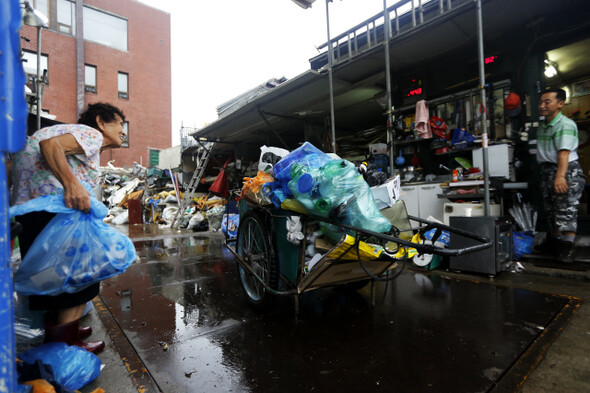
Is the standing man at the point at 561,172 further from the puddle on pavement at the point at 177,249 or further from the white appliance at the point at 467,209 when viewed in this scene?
the puddle on pavement at the point at 177,249

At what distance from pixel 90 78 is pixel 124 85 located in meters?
1.92

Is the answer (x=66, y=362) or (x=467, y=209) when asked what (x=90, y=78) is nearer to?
(x=66, y=362)

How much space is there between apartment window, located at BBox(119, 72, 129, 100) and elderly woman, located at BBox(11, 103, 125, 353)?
856 inches

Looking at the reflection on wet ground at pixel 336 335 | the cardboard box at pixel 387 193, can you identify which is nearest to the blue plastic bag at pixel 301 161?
the cardboard box at pixel 387 193

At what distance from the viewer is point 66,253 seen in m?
1.54

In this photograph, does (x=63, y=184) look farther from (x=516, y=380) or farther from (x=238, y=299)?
(x=516, y=380)

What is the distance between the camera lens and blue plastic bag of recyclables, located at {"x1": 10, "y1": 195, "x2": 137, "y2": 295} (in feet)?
4.93

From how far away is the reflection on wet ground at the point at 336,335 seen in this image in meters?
1.70

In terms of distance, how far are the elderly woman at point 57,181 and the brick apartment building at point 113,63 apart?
64.5 feet

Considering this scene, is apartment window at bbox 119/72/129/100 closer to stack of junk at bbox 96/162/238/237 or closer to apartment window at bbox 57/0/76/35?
apartment window at bbox 57/0/76/35

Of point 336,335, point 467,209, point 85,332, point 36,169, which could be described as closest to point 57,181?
point 36,169

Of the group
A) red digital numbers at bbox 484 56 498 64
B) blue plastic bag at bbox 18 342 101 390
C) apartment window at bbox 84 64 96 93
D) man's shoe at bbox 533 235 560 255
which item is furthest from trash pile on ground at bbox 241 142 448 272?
apartment window at bbox 84 64 96 93

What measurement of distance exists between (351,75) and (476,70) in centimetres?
229

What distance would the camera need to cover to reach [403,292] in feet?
10.4
